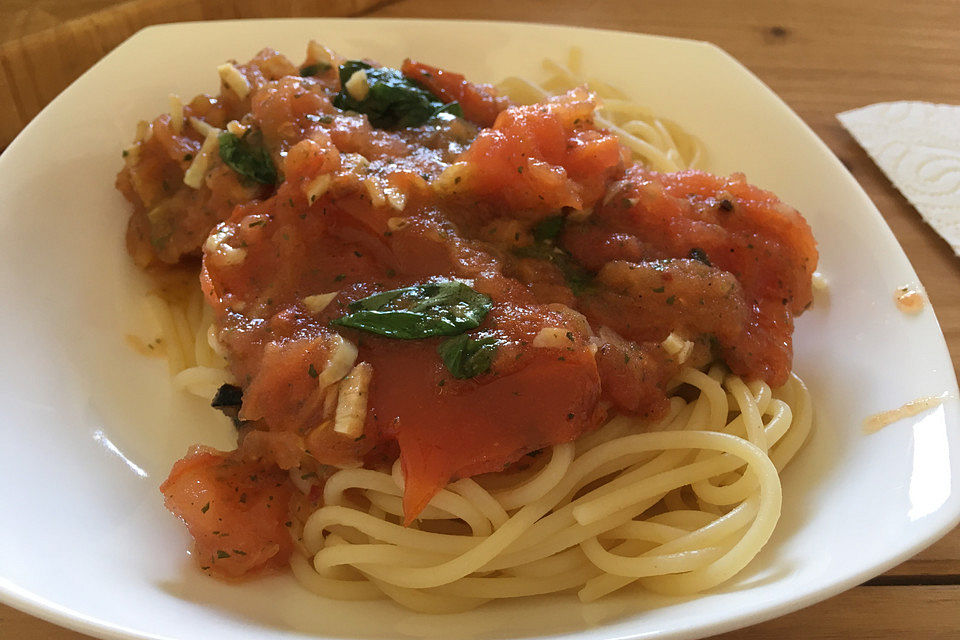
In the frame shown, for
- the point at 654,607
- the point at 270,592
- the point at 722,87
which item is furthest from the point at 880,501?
Result: the point at 722,87

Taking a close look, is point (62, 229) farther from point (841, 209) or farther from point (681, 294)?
point (841, 209)

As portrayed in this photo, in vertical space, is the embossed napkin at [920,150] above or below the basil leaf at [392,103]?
below

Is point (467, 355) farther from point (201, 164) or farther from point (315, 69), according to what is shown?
point (315, 69)

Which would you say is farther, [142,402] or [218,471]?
[142,402]

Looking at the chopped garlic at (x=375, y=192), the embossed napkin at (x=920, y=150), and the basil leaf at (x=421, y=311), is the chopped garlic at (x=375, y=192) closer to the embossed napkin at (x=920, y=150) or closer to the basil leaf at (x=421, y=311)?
the basil leaf at (x=421, y=311)

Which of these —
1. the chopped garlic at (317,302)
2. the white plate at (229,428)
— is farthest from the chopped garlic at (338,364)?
the white plate at (229,428)

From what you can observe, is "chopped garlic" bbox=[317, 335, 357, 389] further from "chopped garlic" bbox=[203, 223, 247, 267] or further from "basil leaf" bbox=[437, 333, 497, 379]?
"chopped garlic" bbox=[203, 223, 247, 267]

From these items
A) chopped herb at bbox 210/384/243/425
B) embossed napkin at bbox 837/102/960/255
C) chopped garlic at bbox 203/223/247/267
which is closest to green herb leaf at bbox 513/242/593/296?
chopped garlic at bbox 203/223/247/267

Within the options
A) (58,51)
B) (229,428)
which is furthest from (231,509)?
(58,51)
